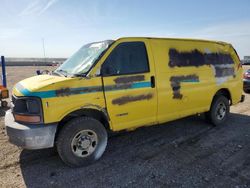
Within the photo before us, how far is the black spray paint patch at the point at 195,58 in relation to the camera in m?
5.05

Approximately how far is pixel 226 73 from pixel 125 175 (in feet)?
13.4

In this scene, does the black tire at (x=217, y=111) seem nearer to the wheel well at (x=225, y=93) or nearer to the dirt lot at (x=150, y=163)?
the wheel well at (x=225, y=93)

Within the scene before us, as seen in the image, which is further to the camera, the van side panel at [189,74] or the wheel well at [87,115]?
the van side panel at [189,74]

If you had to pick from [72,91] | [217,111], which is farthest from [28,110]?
[217,111]

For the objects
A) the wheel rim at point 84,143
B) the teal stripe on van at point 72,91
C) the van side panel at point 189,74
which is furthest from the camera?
the van side panel at point 189,74

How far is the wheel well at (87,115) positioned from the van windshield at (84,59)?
65cm

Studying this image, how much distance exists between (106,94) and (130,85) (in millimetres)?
514

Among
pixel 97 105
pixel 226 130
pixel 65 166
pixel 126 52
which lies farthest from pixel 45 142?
pixel 226 130

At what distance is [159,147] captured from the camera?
4820mm

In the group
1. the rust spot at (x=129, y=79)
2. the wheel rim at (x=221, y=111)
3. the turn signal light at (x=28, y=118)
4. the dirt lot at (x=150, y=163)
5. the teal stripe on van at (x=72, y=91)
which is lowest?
the dirt lot at (x=150, y=163)

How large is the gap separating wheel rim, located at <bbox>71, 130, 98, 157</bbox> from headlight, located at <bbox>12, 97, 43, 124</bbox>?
2.33 feet

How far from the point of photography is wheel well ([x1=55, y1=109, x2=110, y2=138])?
13.0 ft

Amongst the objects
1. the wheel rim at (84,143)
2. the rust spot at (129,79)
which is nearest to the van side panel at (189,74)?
the rust spot at (129,79)

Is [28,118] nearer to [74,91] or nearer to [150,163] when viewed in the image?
[74,91]
